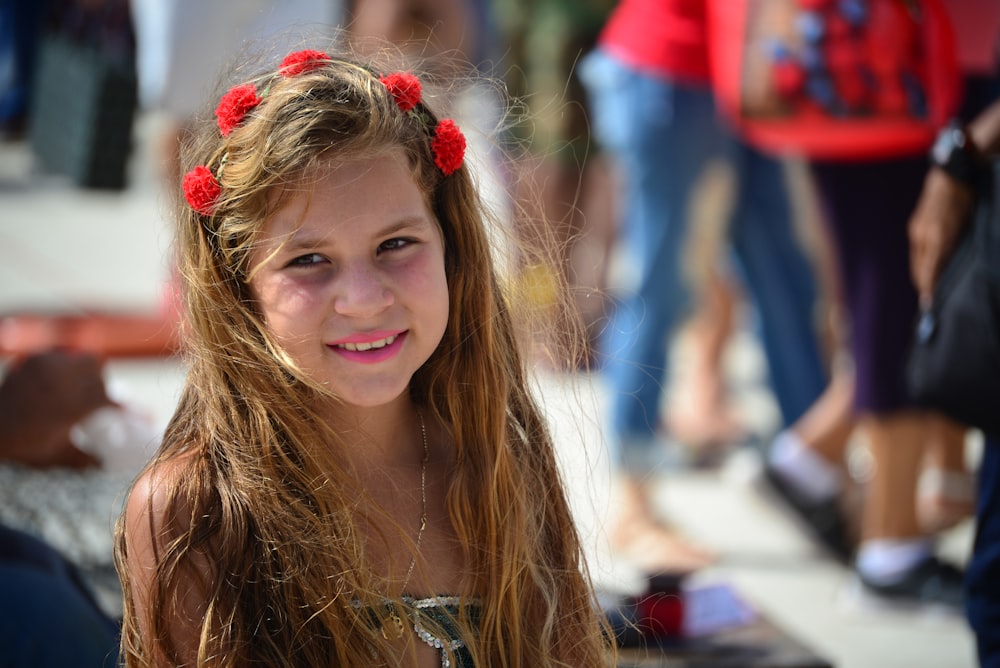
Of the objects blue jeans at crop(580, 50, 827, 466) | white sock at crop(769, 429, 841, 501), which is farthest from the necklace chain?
white sock at crop(769, 429, 841, 501)

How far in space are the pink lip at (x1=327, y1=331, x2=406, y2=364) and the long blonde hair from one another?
61 millimetres

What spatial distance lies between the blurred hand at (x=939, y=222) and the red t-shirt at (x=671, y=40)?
1.03 metres

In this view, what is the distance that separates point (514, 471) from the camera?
1.72 m

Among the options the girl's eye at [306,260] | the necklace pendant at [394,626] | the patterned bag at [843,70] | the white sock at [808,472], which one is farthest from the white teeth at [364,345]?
the white sock at [808,472]

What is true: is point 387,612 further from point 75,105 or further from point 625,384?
point 75,105

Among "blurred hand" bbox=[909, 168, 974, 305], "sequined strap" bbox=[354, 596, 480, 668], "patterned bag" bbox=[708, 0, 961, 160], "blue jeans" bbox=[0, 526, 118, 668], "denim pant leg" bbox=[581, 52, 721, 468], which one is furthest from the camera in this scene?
"denim pant leg" bbox=[581, 52, 721, 468]

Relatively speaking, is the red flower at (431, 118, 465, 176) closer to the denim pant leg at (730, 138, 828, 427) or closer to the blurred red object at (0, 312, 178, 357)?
the denim pant leg at (730, 138, 828, 427)

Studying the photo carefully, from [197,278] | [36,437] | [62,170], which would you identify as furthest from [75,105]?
[197,278]

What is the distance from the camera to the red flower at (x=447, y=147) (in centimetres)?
161

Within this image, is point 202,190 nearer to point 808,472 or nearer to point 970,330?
point 970,330

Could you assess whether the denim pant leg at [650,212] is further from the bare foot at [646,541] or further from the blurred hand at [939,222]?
the blurred hand at [939,222]

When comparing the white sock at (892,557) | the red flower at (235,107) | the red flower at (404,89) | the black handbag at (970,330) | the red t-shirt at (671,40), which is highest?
the red t-shirt at (671,40)

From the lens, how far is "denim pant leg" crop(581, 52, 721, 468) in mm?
3189

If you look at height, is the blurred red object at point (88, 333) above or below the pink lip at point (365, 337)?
below
